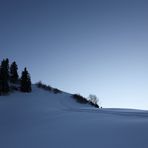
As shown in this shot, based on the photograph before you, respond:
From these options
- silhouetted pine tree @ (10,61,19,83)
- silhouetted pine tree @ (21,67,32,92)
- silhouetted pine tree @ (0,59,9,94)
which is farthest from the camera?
silhouetted pine tree @ (10,61,19,83)

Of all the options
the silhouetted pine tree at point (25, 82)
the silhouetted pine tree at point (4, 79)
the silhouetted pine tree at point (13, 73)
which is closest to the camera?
the silhouetted pine tree at point (4, 79)

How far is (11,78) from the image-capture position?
5075 cm

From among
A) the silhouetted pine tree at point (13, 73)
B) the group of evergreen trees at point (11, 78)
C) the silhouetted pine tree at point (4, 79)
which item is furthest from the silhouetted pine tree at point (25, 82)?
the silhouetted pine tree at point (4, 79)

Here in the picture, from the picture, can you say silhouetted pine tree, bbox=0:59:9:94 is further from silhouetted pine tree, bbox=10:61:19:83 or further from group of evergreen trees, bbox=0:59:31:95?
silhouetted pine tree, bbox=10:61:19:83

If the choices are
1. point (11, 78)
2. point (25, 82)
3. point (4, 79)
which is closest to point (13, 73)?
point (11, 78)

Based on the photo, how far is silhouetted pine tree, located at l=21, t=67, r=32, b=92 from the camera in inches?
1809

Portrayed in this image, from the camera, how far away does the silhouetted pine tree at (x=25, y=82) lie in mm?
45941

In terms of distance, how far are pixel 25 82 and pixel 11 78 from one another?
20.7 ft

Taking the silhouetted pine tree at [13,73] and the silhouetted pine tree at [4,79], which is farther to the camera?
the silhouetted pine tree at [13,73]

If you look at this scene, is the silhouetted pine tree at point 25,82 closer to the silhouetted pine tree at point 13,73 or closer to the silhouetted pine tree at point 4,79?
the silhouetted pine tree at point 13,73

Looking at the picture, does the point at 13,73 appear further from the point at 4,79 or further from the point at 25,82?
the point at 4,79

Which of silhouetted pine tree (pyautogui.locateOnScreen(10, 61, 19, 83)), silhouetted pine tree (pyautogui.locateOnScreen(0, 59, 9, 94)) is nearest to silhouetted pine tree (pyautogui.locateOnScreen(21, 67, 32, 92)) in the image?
silhouetted pine tree (pyautogui.locateOnScreen(10, 61, 19, 83))

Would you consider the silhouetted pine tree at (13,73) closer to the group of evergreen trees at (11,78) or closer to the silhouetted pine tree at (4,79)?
the group of evergreen trees at (11,78)

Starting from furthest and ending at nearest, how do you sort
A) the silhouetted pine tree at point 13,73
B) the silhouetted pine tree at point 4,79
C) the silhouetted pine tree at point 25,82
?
the silhouetted pine tree at point 13,73
the silhouetted pine tree at point 25,82
the silhouetted pine tree at point 4,79
